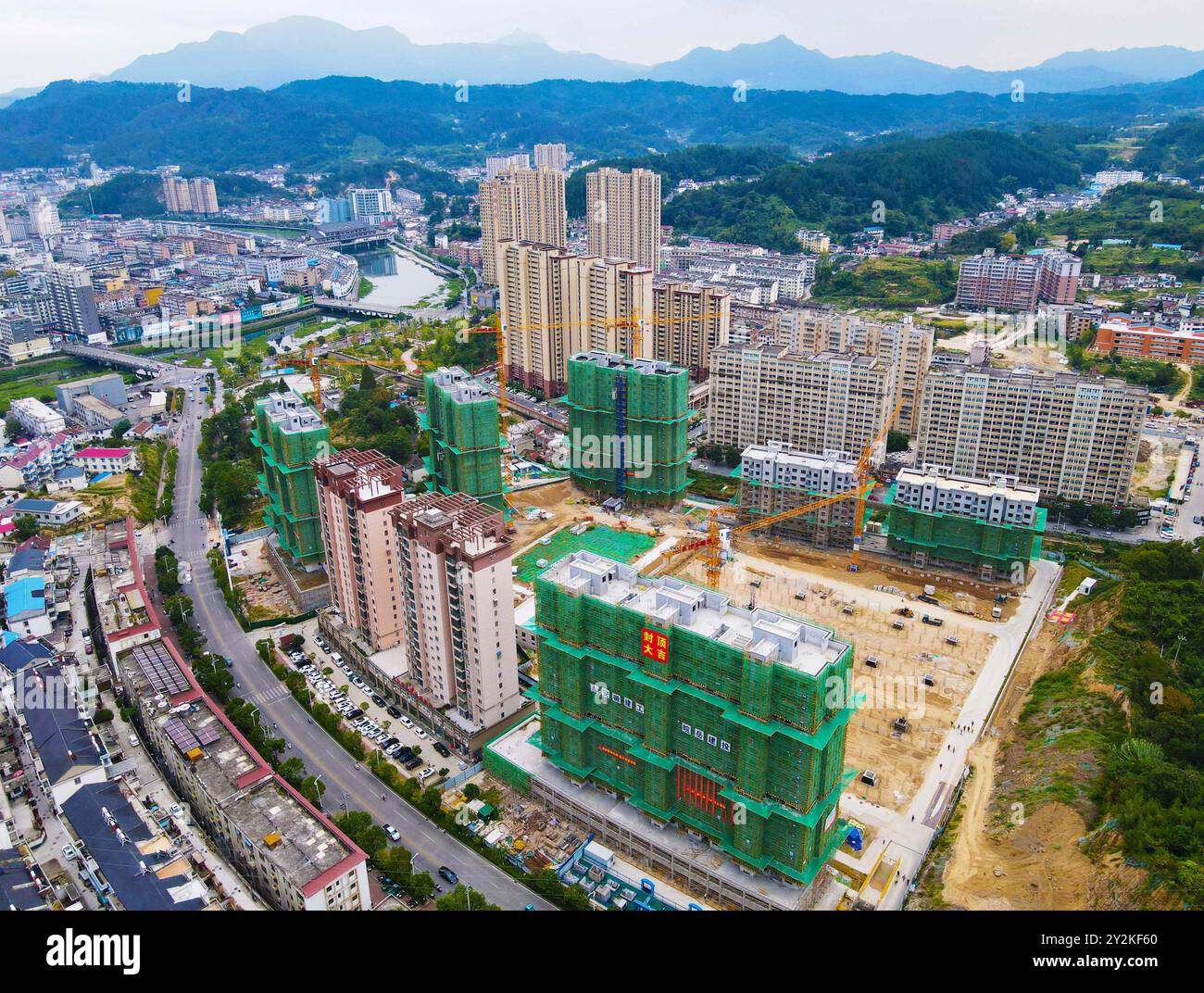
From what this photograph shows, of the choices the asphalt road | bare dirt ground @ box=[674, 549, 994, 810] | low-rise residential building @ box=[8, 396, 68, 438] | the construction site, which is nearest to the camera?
the construction site

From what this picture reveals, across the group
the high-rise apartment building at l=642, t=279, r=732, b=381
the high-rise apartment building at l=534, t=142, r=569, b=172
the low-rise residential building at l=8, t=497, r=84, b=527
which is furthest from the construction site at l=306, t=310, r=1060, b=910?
the high-rise apartment building at l=534, t=142, r=569, b=172

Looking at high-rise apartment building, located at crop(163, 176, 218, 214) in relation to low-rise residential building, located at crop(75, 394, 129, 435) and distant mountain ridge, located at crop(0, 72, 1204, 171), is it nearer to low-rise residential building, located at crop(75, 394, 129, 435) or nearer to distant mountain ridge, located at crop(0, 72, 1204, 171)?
distant mountain ridge, located at crop(0, 72, 1204, 171)

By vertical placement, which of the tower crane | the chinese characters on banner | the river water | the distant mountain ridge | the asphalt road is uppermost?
the distant mountain ridge

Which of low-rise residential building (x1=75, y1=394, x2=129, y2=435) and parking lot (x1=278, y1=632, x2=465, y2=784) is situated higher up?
low-rise residential building (x1=75, y1=394, x2=129, y2=435)

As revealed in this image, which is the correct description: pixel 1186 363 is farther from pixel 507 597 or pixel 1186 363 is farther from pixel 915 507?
pixel 507 597

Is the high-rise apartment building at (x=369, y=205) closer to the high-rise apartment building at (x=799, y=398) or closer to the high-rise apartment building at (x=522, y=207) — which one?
the high-rise apartment building at (x=522, y=207)

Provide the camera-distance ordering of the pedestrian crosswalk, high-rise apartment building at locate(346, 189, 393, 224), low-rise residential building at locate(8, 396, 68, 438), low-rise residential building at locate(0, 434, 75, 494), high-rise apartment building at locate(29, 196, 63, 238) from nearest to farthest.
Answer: the pedestrian crosswalk
low-rise residential building at locate(0, 434, 75, 494)
low-rise residential building at locate(8, 396, 68, 438)
high-rise apartment building at locate(29, 196, 63, 238)
high-rise apartment building at locate(346, 189, 393, 224)

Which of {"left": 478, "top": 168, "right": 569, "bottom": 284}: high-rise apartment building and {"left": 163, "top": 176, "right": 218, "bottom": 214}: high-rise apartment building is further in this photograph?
{"left": 163, "top": 176, "right": 218, "bottom": 214}: high-rise apartment building

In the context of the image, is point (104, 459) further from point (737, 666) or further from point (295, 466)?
point (737, 666)
